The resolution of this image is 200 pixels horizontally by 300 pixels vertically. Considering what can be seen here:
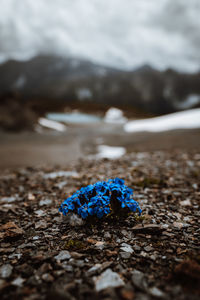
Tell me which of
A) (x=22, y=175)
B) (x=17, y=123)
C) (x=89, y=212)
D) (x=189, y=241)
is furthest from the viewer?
(x=17, y=123)

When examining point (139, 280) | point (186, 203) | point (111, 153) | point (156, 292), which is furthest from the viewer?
point (111, 153)

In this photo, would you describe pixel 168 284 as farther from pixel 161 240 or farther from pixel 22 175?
pixel 22 175

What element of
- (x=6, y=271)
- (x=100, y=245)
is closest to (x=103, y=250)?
(x=100, y=245)

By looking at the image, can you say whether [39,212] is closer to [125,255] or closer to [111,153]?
[125,255]

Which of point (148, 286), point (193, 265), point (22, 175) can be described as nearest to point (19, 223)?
point (148, 286)

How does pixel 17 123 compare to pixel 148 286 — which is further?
pixel 17 123

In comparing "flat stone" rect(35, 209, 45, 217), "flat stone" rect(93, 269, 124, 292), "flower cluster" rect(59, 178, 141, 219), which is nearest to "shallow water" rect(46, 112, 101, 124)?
"flat stone" rect(35, 209, 45, 217)

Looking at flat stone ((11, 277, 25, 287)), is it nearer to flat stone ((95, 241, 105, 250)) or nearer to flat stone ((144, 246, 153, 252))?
flat stone ((95, 241, 105, 250))
